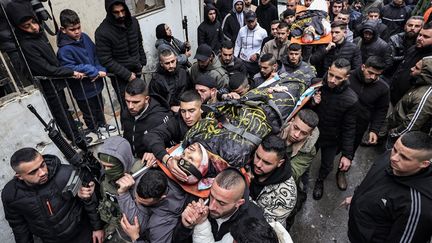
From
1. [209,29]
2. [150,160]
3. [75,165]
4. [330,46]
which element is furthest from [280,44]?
[75,165]

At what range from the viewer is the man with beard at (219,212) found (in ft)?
6.93

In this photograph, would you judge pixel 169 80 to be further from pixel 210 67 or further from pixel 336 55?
pixel 336 55

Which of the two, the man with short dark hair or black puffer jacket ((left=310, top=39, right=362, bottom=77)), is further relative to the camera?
black puffer jacket ((left=310, top=39, right=362, bottom=77))

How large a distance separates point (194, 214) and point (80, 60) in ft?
10.2

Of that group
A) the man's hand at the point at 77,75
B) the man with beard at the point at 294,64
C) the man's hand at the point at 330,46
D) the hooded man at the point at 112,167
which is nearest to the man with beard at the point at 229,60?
the man with beard at the point at 294,64

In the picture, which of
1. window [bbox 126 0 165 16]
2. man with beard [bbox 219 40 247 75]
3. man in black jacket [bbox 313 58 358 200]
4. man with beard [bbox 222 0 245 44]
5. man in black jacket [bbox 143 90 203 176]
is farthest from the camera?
man with beard [bbox 222 0 245 44]

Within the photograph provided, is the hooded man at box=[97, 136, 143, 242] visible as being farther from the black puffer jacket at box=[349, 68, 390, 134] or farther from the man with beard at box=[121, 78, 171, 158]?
the black puffer jacket at box=[349, 68, 390, 134]

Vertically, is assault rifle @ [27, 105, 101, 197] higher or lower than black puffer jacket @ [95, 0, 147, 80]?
lower

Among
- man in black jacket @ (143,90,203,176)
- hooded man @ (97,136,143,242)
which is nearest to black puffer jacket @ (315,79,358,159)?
man in black jacket @ (143,90,203,176)

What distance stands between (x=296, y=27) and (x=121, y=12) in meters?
3.38

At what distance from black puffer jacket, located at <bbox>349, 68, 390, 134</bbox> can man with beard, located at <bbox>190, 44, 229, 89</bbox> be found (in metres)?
1.84

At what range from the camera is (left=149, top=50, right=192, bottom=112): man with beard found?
13.9ft

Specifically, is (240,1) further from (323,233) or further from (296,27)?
(323,233)

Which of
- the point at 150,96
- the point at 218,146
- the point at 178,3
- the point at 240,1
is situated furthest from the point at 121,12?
the point at 240,1
